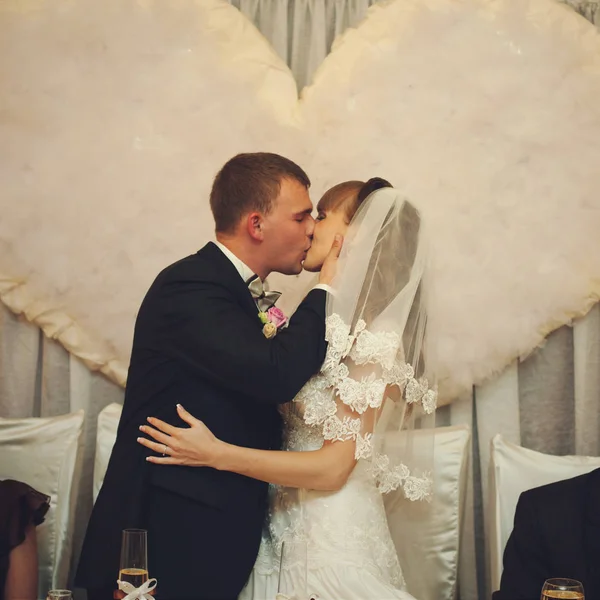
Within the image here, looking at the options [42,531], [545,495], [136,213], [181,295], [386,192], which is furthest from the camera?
[136,213]

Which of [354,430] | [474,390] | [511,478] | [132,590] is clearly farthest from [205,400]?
[474,390]

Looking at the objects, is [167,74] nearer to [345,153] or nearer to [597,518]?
[345,153]

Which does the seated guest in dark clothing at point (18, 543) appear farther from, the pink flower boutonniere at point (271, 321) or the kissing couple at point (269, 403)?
the pink flower boutonniere at point (271, 321)

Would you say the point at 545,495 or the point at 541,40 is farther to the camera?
the point at 541,40

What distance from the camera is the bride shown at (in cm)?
212

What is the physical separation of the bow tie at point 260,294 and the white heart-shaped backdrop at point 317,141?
64 cm

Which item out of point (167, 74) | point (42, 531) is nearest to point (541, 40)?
point (167, 74)

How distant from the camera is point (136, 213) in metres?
3.00

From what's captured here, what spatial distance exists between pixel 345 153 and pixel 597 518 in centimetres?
136

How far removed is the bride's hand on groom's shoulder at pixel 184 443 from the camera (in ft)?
6.81

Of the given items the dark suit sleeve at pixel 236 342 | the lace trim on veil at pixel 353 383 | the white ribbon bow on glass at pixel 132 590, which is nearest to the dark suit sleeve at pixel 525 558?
the lace trim on veil at pixel 353 383

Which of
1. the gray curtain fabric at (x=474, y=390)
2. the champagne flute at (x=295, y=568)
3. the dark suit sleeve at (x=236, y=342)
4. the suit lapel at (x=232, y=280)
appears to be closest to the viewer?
the champagne flute at (x=295, y=568)

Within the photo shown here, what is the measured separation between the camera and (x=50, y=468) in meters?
2.84

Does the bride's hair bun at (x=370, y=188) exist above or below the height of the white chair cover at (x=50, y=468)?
above
